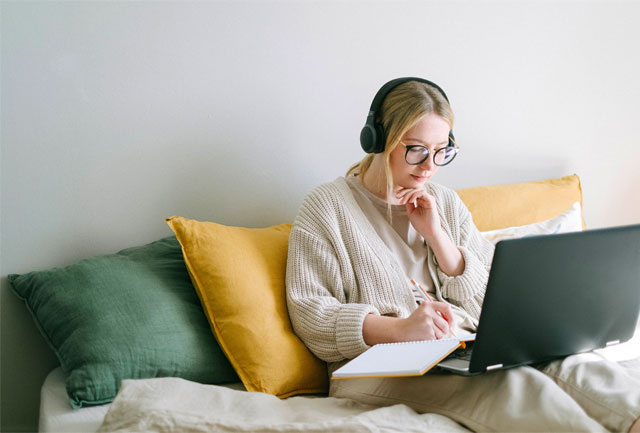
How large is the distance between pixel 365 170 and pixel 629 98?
140 cm

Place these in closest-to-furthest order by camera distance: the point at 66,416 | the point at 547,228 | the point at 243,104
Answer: the point at 66,416 → the point at 243,104 → the point at 547,228

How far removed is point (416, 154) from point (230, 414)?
80 cm

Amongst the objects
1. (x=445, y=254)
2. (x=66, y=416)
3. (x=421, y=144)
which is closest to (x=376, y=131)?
(x=421, y=144)

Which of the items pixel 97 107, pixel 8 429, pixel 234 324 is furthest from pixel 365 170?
pixel 8 429

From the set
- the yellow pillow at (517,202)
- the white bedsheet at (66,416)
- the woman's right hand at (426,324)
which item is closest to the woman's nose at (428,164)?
the woman's right hand at (426,324)

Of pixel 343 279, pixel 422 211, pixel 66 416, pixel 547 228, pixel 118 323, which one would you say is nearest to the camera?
pixel 66 416

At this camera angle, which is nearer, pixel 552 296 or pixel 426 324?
pixel 552 296

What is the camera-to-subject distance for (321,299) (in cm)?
144

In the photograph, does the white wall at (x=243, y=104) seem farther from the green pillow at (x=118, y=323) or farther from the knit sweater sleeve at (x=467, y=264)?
the knit sweater sleeve at (x=467, y=264)

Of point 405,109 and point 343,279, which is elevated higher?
point 405,109

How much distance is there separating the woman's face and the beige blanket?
2.00ft

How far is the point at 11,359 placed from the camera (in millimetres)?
1592

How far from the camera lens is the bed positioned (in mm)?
1192

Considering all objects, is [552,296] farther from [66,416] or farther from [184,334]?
[66,416]
